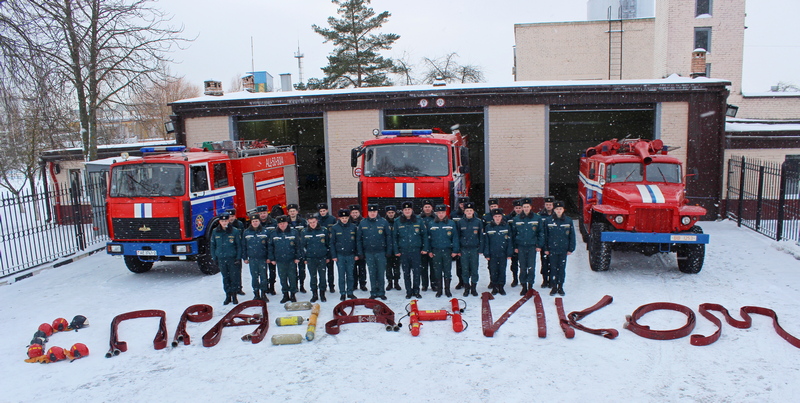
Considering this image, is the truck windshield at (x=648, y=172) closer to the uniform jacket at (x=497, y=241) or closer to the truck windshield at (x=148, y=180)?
the uniform jacket at (x=497, y=241)

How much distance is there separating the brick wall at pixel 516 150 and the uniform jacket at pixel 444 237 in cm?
729

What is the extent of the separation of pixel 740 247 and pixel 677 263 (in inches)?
98.0

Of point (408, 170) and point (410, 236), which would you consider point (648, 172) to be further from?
point (410, 236)

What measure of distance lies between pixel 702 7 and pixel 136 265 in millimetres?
29350

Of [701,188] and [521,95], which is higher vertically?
[521,95]

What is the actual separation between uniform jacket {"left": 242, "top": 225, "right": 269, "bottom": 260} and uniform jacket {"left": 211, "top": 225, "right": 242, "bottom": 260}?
14cm

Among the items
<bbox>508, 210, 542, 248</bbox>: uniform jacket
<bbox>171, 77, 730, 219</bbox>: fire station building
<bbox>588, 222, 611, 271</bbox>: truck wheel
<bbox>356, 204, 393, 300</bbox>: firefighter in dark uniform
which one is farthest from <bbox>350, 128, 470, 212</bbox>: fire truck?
<bbox>171, 77, 730, 219</bbox>: fire station building

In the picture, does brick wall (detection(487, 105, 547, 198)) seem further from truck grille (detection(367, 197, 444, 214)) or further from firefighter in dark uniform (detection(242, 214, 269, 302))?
firefighter in dark uniform (detection(242, 214, 269, 302))

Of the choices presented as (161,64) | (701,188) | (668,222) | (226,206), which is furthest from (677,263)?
(161,64)

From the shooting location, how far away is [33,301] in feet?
29.9

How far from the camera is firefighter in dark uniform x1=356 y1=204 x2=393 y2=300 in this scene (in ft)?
27.5

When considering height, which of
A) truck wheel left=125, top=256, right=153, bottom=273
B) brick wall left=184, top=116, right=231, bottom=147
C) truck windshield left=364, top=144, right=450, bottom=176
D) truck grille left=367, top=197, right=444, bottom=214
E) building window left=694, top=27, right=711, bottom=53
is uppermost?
building window left=694, top=27, right=711, bottom=53

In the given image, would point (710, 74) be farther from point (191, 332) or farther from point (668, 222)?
point (191, 332)

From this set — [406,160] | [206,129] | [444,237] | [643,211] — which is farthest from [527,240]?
[206,129]
